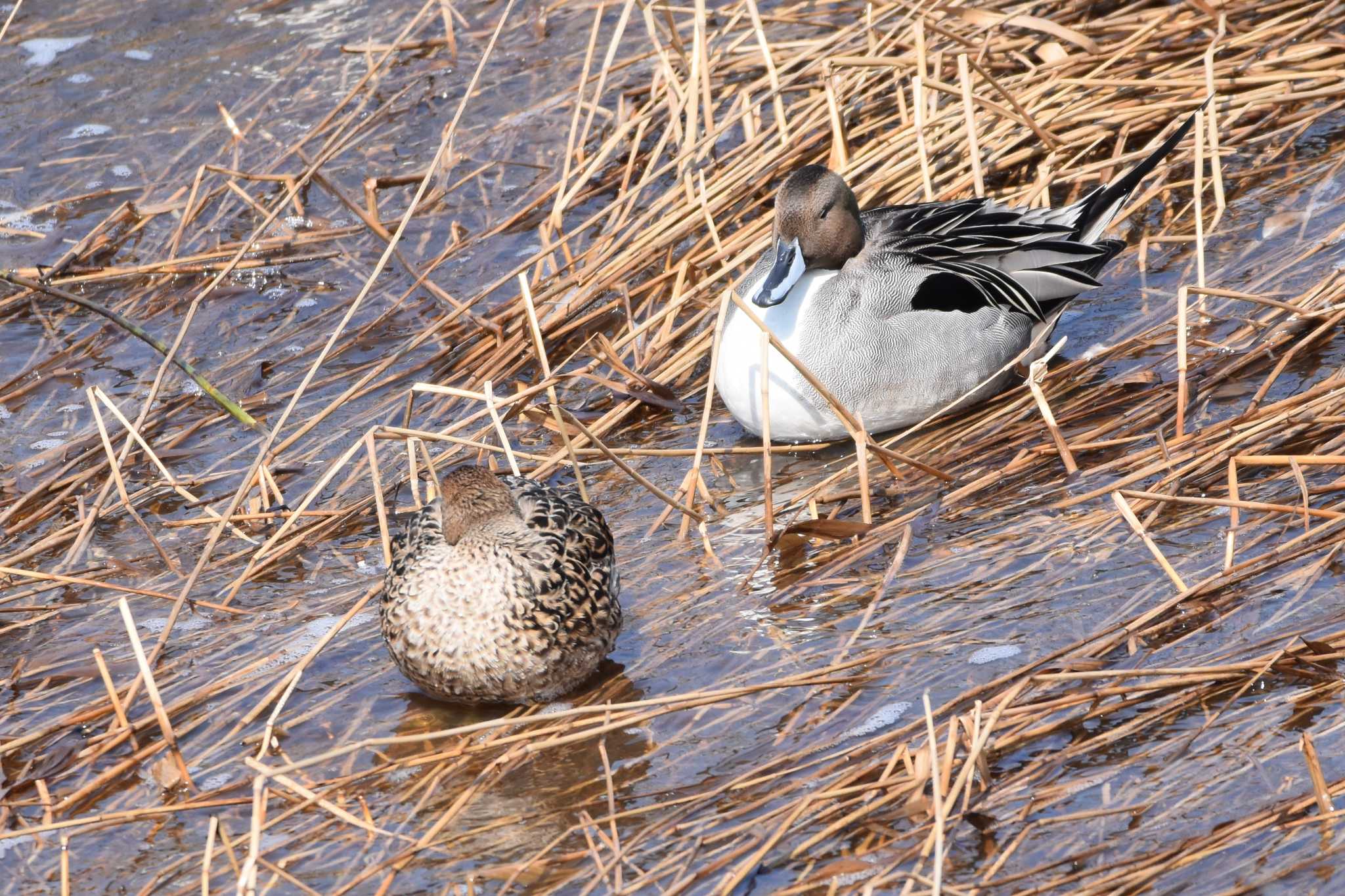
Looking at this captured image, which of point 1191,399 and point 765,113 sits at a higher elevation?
point 765,113

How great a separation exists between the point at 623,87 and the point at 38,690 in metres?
3.78

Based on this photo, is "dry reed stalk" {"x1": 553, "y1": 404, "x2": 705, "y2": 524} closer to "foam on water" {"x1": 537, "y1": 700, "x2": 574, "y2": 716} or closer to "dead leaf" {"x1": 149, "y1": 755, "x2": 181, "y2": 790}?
"foam on water" {"x1": 537, "y1": 700, "x2": 574, "y2": 716}

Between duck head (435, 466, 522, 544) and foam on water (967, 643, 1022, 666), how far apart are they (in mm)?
1113

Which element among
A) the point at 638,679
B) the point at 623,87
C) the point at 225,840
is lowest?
the point at 638,679

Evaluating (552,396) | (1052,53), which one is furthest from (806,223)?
(1052,53)

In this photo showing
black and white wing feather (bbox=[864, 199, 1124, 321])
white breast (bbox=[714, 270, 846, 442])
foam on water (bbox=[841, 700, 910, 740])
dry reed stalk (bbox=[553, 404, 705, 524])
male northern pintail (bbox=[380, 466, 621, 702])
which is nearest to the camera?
foam on water (bbox=[841, 700, 910, 740])

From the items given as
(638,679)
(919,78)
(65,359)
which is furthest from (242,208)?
(638,679)

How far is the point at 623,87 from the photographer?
6.60 m

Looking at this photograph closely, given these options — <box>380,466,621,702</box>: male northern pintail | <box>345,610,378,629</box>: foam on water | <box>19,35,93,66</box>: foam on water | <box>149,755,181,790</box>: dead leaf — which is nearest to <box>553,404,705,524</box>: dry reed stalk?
<box>380,466,621,702</box>: male northern pintail

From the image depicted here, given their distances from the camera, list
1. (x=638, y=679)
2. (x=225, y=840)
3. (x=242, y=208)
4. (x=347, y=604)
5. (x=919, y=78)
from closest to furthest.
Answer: (x=225, y=840) < (x=638, y=679) < (x=347, y=604) < (x=919, y=78) < (x=242, y=208)

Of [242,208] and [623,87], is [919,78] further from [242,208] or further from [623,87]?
[242,208]

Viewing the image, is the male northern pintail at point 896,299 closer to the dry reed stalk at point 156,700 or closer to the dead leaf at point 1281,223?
the dead leaf at point 1281,223

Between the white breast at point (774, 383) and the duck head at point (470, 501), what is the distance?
1.06 meters

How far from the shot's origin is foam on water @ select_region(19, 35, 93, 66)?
299 inches
